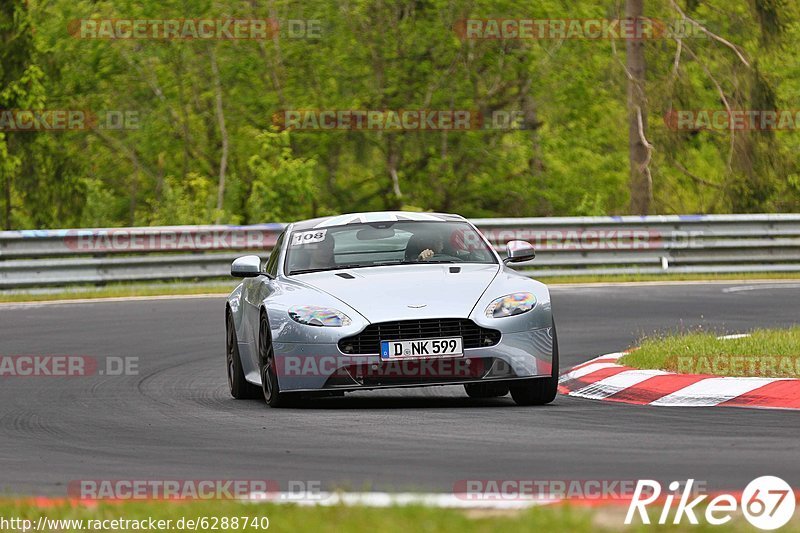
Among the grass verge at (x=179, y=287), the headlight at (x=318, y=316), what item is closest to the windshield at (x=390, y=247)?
the headlight at (x=318, y=316)

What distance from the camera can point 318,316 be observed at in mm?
10609

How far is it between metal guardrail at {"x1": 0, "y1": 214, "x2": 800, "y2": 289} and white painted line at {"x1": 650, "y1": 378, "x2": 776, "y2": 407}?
13.5 metres

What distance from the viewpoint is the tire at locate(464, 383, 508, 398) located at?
11.4 meters

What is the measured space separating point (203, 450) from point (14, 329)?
995 centimetres

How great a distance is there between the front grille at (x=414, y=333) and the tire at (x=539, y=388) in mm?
456

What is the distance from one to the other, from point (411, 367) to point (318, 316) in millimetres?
730

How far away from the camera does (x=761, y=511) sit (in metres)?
5.86

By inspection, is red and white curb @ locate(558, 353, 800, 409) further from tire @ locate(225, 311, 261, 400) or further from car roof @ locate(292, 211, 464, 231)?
tire @ locate(225, 311, 261, 400)

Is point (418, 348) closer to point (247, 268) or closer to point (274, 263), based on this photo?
point (247, 268)

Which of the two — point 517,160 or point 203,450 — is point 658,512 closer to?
point 203,450

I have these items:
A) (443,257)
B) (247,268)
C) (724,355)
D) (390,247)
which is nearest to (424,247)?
(443,257)

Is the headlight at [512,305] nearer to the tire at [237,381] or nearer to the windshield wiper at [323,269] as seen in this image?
the windshield wiper at [323,269]

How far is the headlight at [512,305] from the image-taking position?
34.7ft

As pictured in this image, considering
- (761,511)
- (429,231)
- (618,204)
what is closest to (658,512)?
(761,511)
